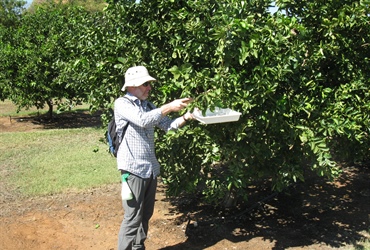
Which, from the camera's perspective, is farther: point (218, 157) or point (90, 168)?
point (90, 168)

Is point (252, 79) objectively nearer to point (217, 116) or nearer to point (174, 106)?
point (217, 116)

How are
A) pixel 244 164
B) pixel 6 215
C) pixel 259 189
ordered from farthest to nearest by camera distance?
pixel 259 189 → pixel 6 215 → pixel 244 164

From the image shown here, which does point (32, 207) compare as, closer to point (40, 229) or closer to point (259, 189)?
point (40, 229)

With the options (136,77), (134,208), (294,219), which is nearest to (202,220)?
(294,219)

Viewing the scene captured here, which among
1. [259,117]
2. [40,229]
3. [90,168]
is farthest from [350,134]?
[90,168]

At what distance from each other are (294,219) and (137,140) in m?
2.53

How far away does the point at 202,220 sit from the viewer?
5.14 meters

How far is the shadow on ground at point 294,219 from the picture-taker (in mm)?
4676

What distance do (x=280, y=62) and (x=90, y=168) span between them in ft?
14.8

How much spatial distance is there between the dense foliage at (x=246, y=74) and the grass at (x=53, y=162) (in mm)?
1386

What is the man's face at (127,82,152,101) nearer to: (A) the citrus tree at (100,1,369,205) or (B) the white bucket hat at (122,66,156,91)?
(B) the white bucket hat at (122,66,156,91)

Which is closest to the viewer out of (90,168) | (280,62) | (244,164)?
(280,62)

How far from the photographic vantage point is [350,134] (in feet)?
13.2

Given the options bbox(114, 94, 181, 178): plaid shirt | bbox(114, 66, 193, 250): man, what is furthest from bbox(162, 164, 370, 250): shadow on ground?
bbox(114, 94, 181, 178): plaid shirt
